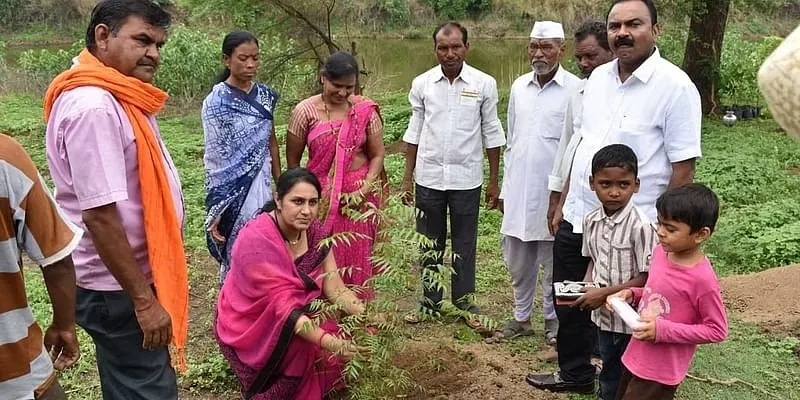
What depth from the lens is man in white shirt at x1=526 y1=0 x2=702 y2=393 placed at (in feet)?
9.20

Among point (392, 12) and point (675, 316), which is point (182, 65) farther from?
point (675, 316)

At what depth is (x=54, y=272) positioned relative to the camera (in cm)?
200

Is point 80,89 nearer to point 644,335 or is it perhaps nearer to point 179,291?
point 179,291

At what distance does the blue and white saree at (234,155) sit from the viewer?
12.1 feet

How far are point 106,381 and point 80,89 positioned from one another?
992 millimetres

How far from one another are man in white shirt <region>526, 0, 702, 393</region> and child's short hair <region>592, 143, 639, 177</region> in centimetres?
19

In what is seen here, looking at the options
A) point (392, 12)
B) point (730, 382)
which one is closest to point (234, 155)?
point (730, 382)

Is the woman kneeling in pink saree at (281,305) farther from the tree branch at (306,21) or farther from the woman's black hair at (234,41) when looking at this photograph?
the tree branch at (306,21)

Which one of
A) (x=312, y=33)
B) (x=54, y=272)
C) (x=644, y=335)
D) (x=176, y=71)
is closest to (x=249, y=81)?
(x=54, y=272)

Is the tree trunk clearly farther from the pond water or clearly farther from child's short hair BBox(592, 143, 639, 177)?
child's short hair BBox(592, 143, 639, 177)

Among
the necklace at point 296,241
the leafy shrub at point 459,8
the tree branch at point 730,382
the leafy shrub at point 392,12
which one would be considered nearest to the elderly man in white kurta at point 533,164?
the tree branch at point 730,382

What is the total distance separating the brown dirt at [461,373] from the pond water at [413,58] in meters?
10.1

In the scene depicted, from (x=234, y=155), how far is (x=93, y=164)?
159cm

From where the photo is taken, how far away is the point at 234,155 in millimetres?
3723
